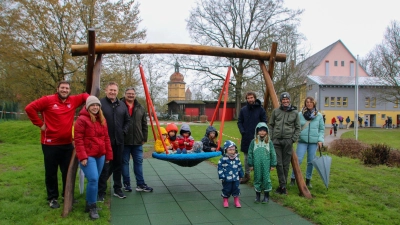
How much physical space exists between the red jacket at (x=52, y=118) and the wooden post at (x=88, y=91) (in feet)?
1.05

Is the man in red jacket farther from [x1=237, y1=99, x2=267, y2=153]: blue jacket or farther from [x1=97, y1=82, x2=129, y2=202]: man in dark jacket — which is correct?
[x1=237, y1=99, x2=267, y2=153]: blue jacket

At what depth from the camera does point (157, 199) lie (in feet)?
16.4

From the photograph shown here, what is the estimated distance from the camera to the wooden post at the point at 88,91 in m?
4.16

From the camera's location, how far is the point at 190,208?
455 centimetres

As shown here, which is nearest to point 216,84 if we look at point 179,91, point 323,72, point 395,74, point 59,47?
point 395,74

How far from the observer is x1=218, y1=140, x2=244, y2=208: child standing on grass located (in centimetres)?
460

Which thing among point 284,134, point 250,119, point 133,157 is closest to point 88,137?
point 133,157

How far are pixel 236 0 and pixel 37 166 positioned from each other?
87.7ft

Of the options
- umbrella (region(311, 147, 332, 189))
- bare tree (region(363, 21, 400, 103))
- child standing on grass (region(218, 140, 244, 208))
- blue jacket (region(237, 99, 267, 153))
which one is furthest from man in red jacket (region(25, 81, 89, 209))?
bare tree (region(363, 21, 400, 103))

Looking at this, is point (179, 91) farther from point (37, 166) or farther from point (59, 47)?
point (37, 166)

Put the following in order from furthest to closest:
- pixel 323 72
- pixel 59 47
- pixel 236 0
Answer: pixel 323 72 < pixel 236 0 < pixel 59 47

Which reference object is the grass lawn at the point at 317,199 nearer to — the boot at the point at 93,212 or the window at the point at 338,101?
the boot at the point at 93,212

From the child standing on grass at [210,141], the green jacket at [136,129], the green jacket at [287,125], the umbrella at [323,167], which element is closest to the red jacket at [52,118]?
the green jacket at [136,129]

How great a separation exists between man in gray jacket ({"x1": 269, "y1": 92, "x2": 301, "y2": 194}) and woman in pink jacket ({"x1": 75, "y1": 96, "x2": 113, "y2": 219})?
112 inches
